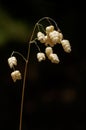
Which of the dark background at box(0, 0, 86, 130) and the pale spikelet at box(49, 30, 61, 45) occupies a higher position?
the dark background at box(0, 0, 86, 130)

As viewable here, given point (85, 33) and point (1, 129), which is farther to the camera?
point (85, 33)

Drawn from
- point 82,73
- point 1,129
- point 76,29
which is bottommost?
point 1,129

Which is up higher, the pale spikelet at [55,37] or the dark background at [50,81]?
the dark background at [50,81]

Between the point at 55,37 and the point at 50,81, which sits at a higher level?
the point at 50,81

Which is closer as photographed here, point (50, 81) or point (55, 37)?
point (55, 37)

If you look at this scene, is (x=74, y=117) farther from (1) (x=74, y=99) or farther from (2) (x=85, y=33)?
(2) (x=85, y=33)

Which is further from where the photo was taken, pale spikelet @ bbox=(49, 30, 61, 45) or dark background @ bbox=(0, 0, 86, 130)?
dark background @ bbox=(0, 0, 86, 130)

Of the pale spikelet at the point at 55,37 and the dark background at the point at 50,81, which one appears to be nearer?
the pale spikelet at the point at 55,37

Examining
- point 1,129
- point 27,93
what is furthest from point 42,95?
point 1,129
